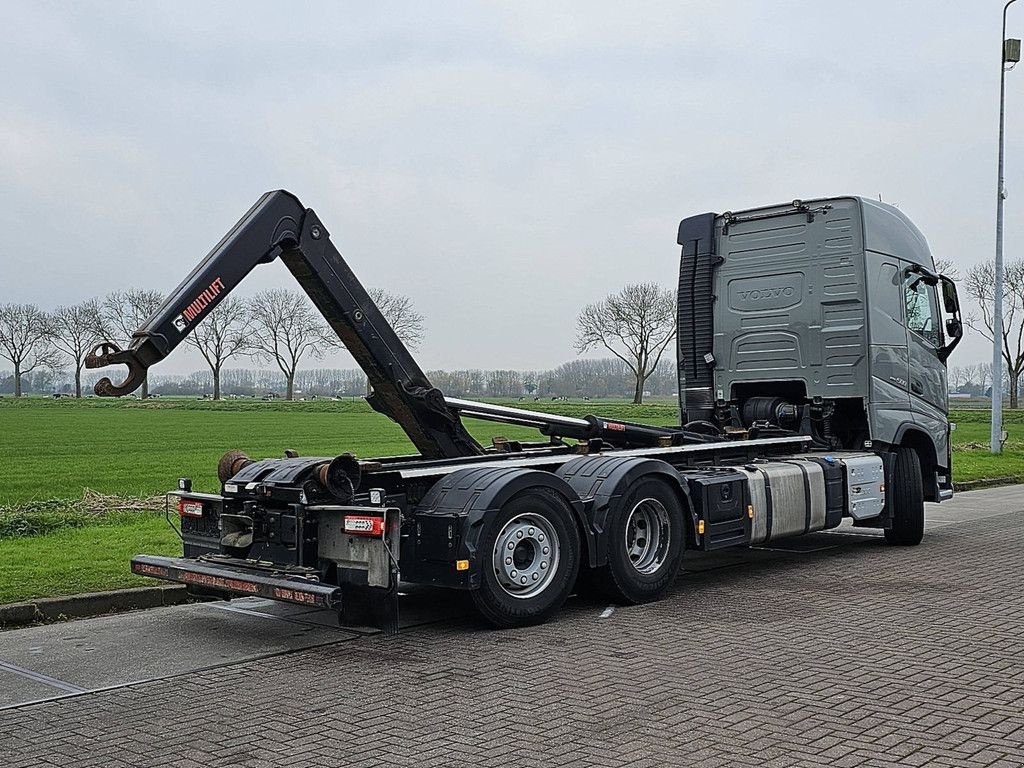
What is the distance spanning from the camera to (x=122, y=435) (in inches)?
1571

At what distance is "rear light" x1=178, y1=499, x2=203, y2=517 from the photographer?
901cm

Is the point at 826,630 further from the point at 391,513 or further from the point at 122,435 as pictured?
the point at 122,435

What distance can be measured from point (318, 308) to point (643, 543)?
340 centimetres

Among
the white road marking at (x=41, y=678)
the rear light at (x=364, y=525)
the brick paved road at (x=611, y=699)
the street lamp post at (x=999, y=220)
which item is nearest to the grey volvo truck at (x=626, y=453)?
the rear light at (x=364, y=525)

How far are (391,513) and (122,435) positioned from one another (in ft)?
114

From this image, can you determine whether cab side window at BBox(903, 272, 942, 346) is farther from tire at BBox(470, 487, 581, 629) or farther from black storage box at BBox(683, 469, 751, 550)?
tire at BBox(470, 487, 581, 629)

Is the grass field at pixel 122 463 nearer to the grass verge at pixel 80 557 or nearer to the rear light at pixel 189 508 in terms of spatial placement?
the grass verge at pixel 80 557

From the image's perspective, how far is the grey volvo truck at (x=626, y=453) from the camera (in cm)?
806

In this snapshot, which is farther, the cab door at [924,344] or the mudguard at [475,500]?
the cab door at [924,344]

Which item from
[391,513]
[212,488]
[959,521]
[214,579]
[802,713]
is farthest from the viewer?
[212,488]

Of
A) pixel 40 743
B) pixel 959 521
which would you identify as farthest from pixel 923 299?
pixel 40 743

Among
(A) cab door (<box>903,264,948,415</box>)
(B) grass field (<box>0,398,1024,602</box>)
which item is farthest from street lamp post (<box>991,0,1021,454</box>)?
(A) cab door (<box>903,264,948,415</box>)

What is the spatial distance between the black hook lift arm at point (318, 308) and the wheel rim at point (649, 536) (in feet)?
5.41

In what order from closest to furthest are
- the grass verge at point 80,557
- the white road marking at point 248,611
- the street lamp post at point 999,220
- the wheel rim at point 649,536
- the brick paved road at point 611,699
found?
the brick paved road at point 611,699, the white road marking at point 248,611, the grass verge at point 80,557, the wheel rim at point 649,536, the street lamp post at point 999,220
